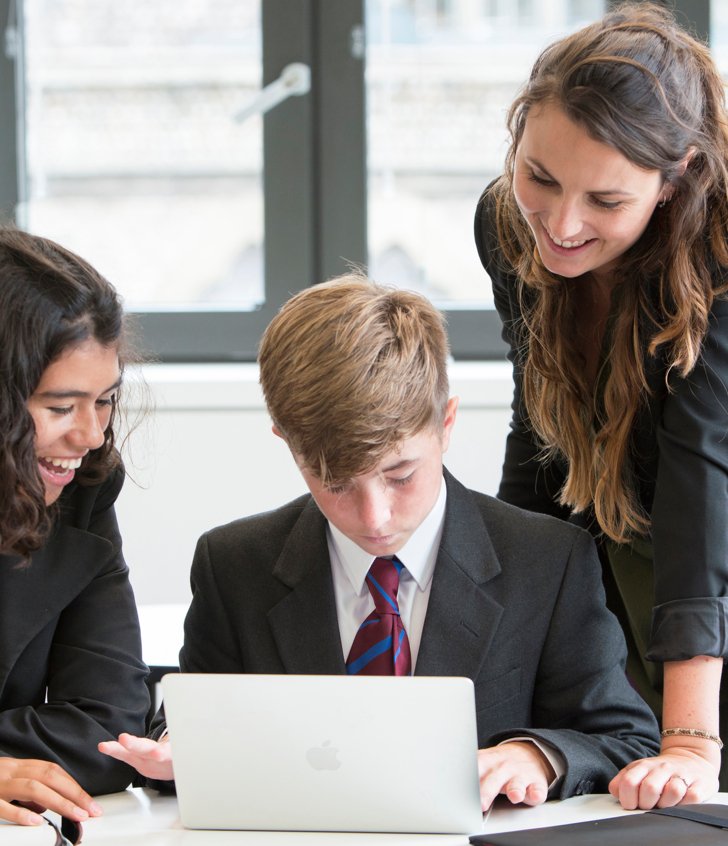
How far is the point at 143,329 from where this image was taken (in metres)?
3.31

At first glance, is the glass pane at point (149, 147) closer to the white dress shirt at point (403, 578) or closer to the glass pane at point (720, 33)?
the glass pane at point (720, 33)

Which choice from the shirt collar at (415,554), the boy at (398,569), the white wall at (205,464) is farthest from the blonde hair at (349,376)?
the white wall at (205,464)

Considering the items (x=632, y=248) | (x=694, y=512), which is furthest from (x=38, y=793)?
(x=632, y=248)

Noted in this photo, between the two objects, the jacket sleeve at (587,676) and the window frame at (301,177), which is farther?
the window frame at (301,177)

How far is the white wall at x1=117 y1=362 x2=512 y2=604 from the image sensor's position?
3.03m

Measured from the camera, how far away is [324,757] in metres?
1.23

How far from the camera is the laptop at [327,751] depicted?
3.92 ft

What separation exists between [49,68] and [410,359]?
7.17 ft

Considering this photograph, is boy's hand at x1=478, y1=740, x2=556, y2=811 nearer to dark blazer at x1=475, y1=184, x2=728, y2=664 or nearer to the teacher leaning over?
the teacher leaning over

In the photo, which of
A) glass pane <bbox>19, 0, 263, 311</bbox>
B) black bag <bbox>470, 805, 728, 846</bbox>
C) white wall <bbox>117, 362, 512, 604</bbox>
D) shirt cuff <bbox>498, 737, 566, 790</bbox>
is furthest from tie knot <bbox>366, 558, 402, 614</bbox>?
glass pane <bbox>19, 0, 263, 311</bbox>

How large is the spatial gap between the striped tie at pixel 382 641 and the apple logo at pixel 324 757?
0.29 metres

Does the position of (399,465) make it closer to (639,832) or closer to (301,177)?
(639,832)

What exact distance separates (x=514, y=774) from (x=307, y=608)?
359 mm

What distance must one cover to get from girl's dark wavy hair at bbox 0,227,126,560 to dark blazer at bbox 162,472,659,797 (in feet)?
0.76
